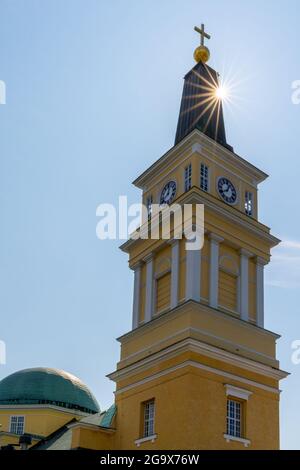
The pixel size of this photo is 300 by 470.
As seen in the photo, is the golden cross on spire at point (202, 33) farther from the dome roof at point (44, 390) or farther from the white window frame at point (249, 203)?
the dome roof at point (44, 390)

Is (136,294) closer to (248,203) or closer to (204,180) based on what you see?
(204,180)

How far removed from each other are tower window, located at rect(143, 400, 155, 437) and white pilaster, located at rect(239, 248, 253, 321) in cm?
527

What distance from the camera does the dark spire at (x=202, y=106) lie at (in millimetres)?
35094

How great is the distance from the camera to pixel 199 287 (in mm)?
29203

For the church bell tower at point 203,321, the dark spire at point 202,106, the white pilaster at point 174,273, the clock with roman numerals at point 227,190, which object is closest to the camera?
the church bell tower at point 203,321

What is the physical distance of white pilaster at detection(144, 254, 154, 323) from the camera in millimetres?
31422

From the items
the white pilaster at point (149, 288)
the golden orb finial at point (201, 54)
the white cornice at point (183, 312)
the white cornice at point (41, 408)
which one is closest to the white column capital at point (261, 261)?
the white cornice at point (183, 312)

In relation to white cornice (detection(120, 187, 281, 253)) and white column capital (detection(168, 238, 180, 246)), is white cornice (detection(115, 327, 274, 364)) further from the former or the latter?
white cornice (detection(120, 187, 281, 253))

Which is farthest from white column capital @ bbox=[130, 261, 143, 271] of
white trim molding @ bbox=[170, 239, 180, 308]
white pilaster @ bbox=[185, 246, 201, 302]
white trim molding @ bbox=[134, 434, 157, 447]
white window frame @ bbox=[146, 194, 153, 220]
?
white trim molding @ bbox=[134, 434, 157, 447]

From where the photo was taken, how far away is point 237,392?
28.4 metres

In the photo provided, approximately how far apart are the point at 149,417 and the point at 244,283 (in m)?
6.95

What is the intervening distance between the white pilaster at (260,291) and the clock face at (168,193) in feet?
16.0

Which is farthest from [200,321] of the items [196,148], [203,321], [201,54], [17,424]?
[17,424]
